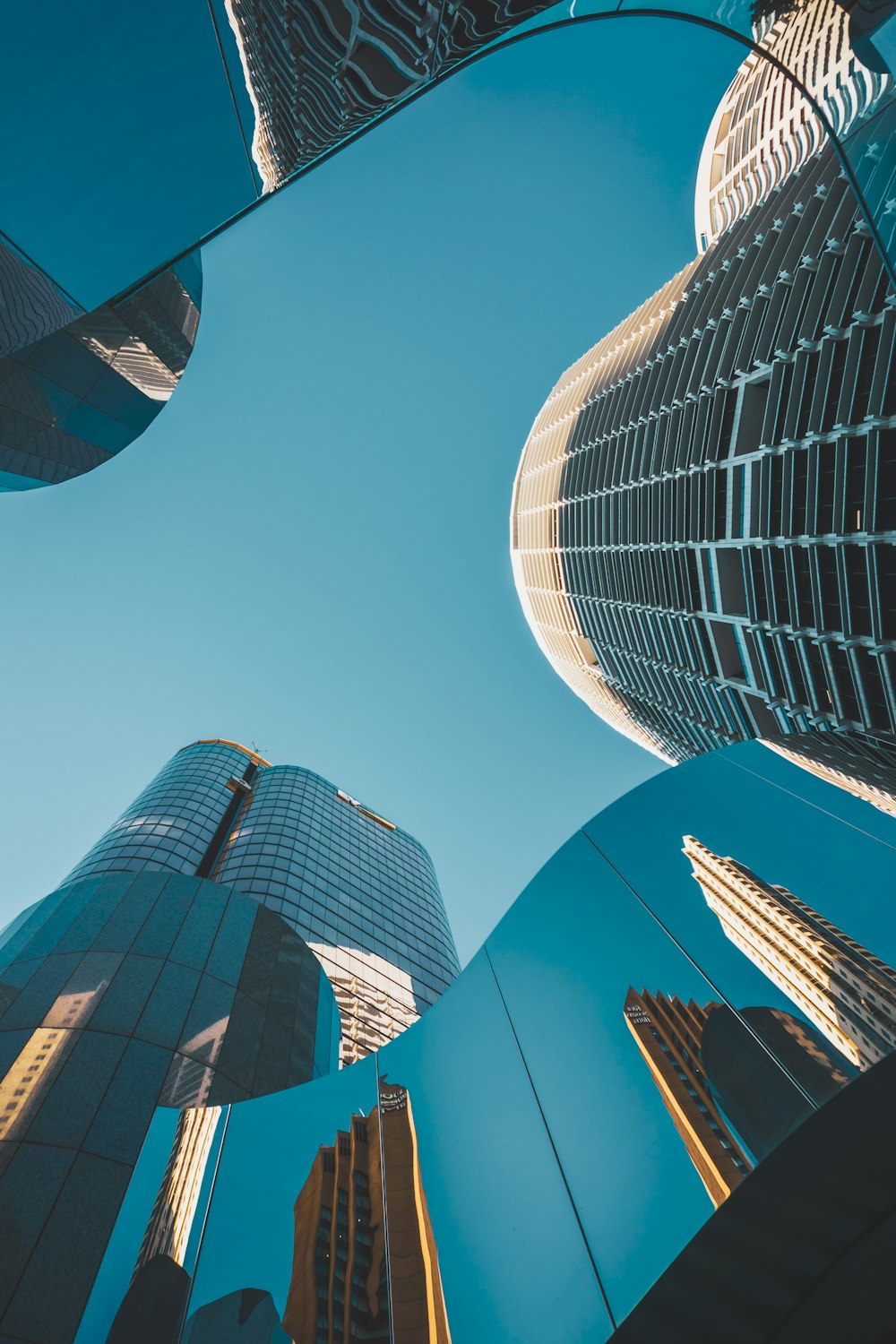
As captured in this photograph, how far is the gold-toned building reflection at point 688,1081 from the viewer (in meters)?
4.25

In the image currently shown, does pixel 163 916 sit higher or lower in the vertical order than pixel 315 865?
lower

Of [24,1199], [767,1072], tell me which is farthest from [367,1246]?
[24,1199]

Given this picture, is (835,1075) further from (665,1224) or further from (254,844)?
(254,844)

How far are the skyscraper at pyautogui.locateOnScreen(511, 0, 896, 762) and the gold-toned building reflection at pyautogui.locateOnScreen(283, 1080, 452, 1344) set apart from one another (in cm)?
933

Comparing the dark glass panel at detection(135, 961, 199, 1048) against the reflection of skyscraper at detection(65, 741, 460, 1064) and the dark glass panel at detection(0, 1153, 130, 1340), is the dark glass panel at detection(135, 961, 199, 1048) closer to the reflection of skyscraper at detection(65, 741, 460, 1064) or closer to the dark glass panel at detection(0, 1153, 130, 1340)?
the dark glass panel at detection(0, 1153, 130, 1340)

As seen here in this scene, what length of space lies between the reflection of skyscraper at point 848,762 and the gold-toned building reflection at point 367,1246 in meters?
5.97

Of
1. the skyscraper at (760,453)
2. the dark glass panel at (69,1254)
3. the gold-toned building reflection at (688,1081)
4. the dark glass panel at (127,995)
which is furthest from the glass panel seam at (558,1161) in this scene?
the dark glass panel at (127,995)

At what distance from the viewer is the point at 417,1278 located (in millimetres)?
5773

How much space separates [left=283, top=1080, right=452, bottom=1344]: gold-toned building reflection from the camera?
18.3 ft

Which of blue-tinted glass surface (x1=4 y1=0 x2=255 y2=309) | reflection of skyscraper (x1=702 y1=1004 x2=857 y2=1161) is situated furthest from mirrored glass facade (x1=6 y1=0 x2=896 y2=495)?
reflection of skyscraper (x1=702 y1=1004 x2=857 y2=1161)

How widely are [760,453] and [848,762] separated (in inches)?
1421

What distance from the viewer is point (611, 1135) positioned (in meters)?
5.37

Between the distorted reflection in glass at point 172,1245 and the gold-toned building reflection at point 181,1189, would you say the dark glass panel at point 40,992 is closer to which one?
the gold-toned building reflection at point 181,1189

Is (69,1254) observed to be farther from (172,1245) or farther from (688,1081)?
(688,1081)
